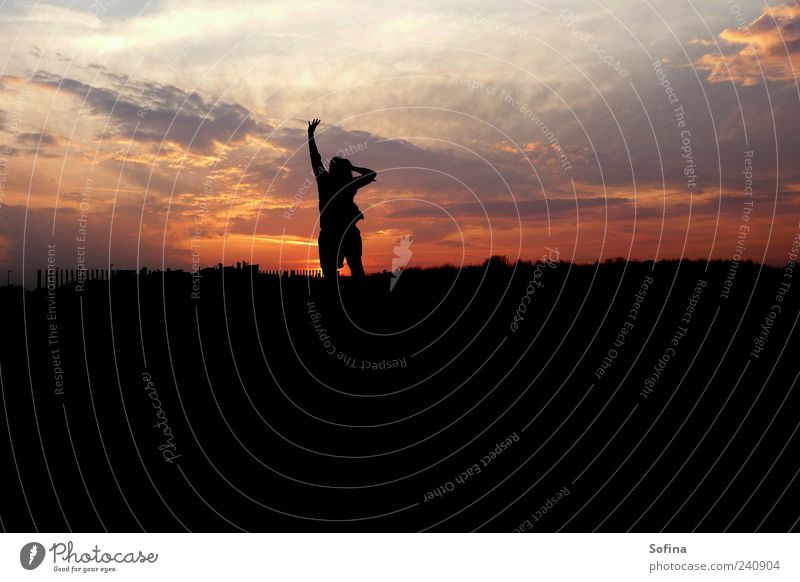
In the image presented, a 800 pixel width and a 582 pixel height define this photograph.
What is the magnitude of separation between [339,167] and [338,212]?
4.14ft

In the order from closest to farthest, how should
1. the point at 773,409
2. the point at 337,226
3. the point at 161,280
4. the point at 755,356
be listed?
the point at 773,409, the point at 755,356, the point at 337,226, the point at 161,280

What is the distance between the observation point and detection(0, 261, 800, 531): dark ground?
49.6 ft

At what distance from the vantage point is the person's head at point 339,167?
74.8ft

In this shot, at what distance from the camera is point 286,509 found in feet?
49.6

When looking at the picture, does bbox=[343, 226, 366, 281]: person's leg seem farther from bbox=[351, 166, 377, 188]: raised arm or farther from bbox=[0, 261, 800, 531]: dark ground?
bbox=[351, 166, 377, 188]: raised arm

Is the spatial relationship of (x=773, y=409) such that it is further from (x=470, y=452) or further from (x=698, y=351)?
(x=470, y=452)

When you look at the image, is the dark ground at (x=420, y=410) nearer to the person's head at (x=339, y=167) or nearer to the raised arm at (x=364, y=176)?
the raised arm at (x=364, y=176)

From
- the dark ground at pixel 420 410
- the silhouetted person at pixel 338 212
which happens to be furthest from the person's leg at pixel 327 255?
the dark ground at pixel 420 410

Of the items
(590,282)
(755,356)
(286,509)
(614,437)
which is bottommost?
(286,509)

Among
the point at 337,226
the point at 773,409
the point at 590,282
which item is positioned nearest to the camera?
the point at 773,409

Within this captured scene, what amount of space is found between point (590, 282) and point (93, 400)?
1564 cm

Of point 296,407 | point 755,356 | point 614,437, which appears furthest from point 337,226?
point 755,356

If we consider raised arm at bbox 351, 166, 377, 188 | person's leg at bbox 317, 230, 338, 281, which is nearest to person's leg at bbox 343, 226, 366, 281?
person's leg at bbox 317, 230, 338, 281

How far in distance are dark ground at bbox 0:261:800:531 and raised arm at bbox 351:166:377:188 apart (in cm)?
354
